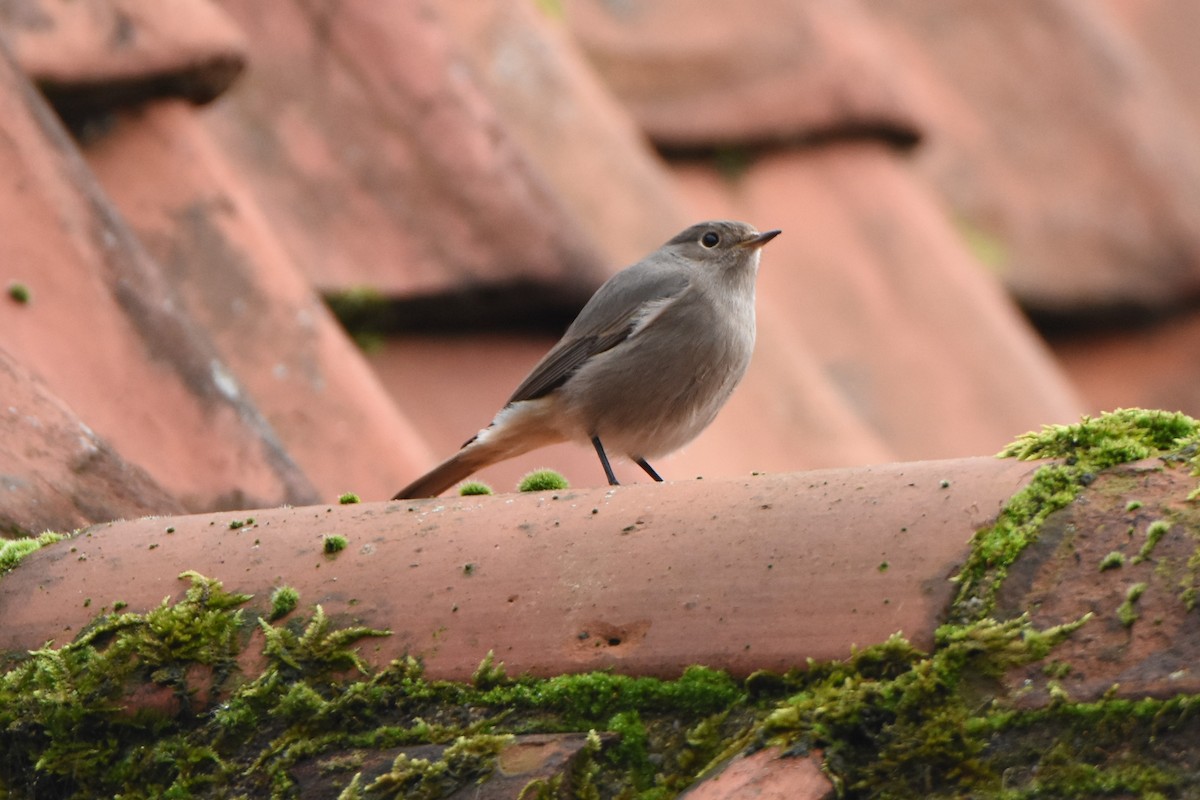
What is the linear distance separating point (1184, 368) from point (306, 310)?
9.68 metres

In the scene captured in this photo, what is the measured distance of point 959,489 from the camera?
9.02 feet

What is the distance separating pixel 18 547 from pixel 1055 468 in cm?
210

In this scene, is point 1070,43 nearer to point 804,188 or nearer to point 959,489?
point 804,188

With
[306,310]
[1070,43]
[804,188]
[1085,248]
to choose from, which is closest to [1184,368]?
[1085,248]

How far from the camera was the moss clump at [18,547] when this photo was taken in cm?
332

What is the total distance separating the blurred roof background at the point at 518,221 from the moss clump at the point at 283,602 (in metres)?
0.95

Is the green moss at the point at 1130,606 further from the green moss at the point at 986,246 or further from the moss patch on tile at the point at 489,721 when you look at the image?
the green moss at the point at 986,246

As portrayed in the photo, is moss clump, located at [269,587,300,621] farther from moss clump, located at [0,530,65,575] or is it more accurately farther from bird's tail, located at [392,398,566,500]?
bird's tail, located at [392,398,566,500]

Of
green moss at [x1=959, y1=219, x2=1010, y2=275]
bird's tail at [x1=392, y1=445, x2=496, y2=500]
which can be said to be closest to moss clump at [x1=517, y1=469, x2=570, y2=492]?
bird's tail at [x1=392, y1=445, x2=496, y2=500]

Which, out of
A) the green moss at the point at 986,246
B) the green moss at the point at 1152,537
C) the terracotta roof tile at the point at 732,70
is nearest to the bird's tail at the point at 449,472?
the green moss at the point at 1152,537

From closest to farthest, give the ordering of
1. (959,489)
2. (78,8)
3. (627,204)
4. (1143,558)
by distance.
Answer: (1143,558) < (959,489) < (78,8) < (627,204)

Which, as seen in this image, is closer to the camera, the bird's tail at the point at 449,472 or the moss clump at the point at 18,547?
the moss clump at the point at 18,547

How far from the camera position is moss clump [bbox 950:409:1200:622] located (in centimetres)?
255

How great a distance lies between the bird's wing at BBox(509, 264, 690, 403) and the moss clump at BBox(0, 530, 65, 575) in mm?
2360
